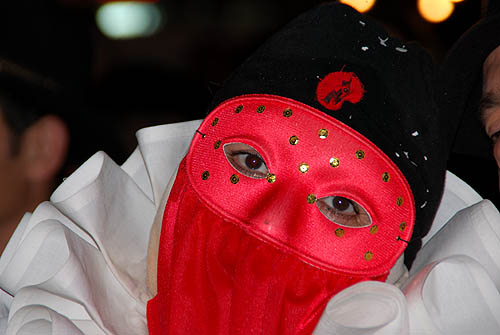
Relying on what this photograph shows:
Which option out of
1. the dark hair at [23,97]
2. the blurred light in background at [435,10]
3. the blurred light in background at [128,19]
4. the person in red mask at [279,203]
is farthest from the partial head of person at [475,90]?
the blurred light in background at [128,19]

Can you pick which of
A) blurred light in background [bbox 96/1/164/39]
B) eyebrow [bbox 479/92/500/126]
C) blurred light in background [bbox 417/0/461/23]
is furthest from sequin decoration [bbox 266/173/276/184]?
blurred light in background [bbox 96/1/164/39]

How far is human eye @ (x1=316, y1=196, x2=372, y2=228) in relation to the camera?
77 centimetres

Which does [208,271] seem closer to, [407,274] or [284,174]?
[284,174]

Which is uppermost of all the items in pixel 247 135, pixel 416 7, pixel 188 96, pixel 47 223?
pixel 247 135

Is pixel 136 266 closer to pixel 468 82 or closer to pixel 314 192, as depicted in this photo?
pixel 314 192

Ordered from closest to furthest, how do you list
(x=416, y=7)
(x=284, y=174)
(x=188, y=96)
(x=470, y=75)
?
(x=284, y=174)
(x=470, y=75)
(x=188, y=96)
(x=416, y=7)

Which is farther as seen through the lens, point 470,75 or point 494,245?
point 470,75

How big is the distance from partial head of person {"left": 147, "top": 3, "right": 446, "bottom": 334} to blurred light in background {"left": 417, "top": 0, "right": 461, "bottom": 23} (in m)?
1.75

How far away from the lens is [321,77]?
78cm

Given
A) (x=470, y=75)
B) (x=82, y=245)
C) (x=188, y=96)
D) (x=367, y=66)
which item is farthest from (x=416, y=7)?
(x=82, y=245)

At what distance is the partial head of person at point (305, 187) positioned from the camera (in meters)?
0.75

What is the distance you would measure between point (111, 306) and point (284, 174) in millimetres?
287

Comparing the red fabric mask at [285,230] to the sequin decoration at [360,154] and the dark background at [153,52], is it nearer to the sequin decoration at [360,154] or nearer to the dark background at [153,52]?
the sequin decoration at [360,154]

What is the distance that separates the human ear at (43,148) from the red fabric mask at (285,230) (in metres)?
0.49
